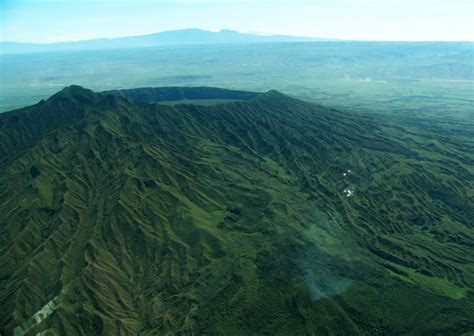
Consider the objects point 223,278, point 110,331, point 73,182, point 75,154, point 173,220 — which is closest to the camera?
point 110,331

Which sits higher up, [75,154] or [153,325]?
[75,154]

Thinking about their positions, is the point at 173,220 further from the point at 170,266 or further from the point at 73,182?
the point at 73,182

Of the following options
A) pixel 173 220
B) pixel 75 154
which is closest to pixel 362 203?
pixel 173 220

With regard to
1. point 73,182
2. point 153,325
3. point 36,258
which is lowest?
point 153,325

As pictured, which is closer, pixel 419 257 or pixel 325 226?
pixel 419 257

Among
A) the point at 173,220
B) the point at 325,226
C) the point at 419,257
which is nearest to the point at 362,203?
the point at 325,226

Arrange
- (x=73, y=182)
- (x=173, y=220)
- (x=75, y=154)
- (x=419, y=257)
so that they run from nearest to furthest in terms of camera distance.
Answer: (x=419, y=257), (x=173, y=220), (x=73, y=182), (x=75, y=154)

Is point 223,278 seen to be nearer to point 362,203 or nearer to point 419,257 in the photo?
point 419,257
